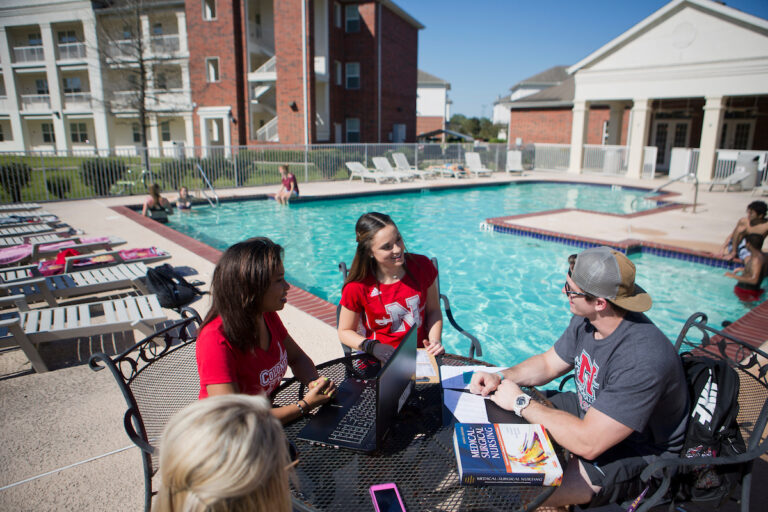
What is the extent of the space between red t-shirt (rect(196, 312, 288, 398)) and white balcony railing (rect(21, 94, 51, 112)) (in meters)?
41.5

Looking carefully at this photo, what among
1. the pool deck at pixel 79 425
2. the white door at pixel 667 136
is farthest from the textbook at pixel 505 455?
the white door at pixel 667 136

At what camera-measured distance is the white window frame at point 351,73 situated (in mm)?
29328

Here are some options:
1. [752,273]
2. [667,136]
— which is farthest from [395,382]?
[667,136]

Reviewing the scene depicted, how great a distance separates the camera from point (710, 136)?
2044 centimetres

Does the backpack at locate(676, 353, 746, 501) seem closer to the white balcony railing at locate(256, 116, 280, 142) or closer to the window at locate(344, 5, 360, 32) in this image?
the white balcony railing at locate(256, 116, 280, 142)

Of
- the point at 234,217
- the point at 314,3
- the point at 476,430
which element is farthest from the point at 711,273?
the point at 314,3

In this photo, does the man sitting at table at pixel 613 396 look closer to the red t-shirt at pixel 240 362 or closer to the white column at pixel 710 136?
the red t-shirt at pixel 240 362

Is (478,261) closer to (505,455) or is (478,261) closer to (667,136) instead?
(505,455)

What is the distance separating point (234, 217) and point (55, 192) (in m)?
5.58

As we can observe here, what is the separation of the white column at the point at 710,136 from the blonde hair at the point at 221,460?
80.5 ft

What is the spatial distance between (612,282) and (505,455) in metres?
0.89

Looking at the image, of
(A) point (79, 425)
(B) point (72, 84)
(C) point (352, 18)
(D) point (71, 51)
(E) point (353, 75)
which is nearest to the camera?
(A) point (79, 425)

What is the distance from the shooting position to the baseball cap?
206 centimetres

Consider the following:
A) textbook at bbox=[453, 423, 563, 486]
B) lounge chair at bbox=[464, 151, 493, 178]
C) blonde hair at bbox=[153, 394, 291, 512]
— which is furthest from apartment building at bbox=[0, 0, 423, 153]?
blonde hair at bbox=[153, 394, 291, 512]
